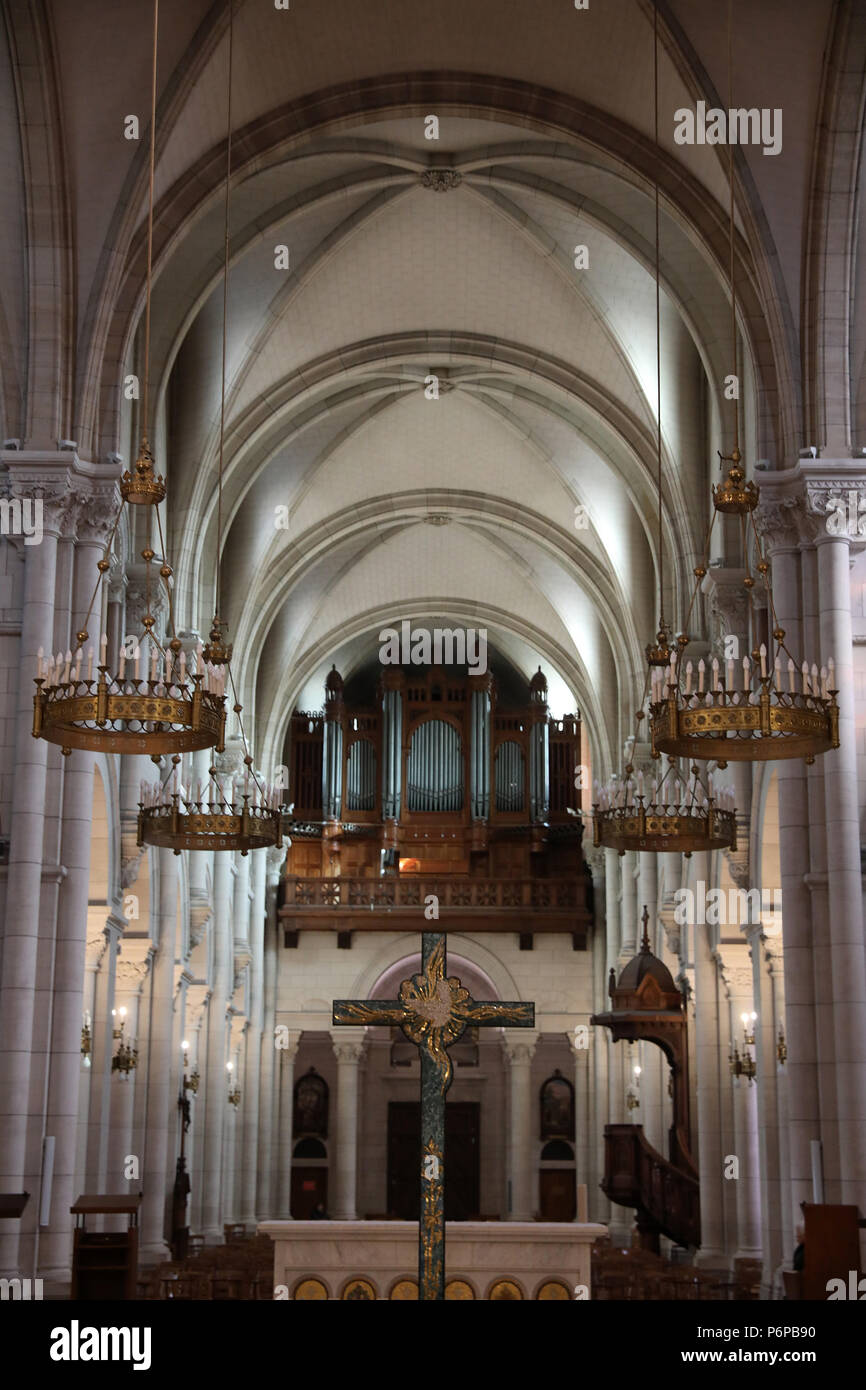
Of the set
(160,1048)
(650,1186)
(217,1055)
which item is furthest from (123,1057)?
(217,1055)

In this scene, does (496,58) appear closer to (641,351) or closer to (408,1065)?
(641,351)

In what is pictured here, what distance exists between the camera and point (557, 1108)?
3294 centimetres

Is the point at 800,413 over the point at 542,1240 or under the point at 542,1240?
over

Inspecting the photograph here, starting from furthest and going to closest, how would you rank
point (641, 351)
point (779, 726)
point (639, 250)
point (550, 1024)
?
point (550, 1024)
point (641, 351)
point (639, 250)
point (779, 726)

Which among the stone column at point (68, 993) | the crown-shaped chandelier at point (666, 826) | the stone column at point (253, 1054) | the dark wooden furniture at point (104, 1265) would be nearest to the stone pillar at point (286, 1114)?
the stone column at point (253, 1054)

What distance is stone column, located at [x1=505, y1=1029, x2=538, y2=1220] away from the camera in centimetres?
3161

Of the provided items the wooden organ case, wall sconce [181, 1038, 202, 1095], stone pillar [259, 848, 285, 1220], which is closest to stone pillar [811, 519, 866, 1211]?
wall sconce [181, 1038, 202, 1095]

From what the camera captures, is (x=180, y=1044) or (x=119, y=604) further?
(x=180, y=1044)

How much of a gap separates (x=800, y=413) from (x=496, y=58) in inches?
204

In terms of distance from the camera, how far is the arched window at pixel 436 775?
111 feet

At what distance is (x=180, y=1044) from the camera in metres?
24.2

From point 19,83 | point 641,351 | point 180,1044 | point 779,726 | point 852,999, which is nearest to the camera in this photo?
point 779,726
